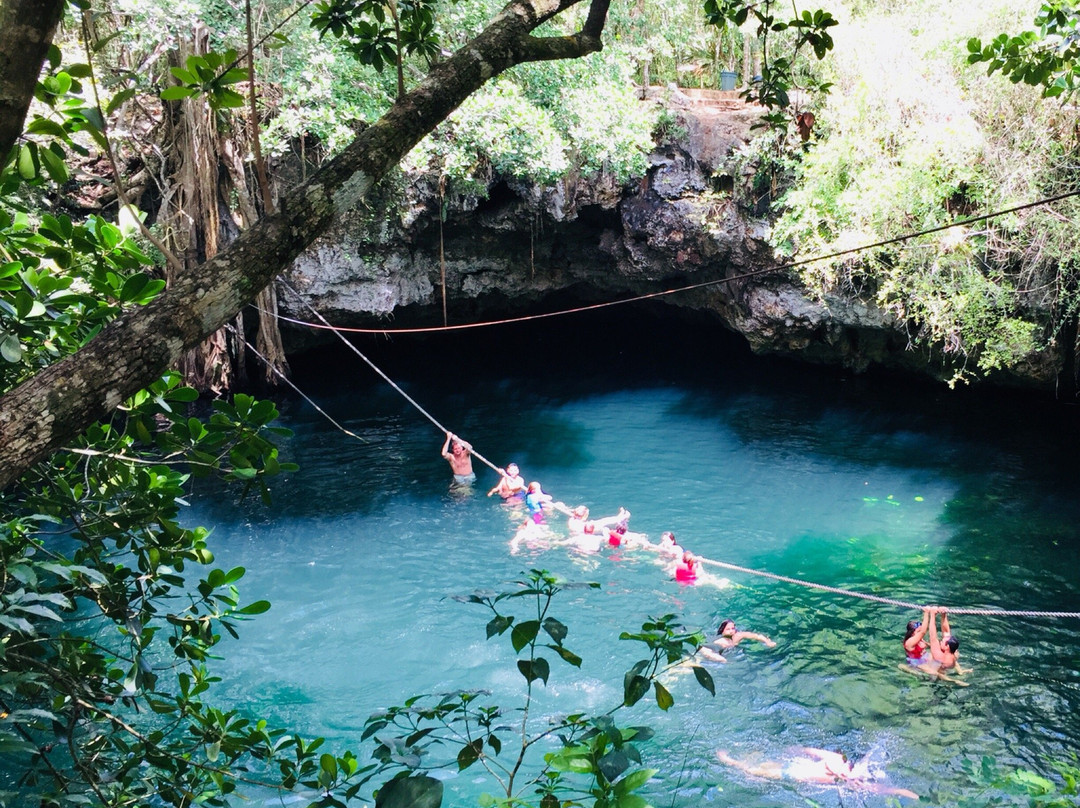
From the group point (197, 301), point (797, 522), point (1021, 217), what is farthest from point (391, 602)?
point (1021, 217)

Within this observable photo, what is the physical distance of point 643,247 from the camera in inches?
440

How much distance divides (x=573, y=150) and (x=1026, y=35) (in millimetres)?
7491

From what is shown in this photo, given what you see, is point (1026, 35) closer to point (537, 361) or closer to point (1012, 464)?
point (1012, 464)

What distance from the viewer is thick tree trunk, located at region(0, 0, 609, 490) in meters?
1.16

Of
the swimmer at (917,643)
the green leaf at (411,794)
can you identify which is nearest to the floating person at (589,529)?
the swimmer at (917,643)

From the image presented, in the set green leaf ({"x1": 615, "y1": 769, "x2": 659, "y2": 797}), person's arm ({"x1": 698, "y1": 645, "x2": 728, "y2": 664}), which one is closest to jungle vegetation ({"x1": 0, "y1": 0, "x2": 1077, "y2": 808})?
green leaf ({"x1": 615, "y1": 769, "x2": 659, "y2": 797})

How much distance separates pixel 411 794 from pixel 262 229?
1.00 meters

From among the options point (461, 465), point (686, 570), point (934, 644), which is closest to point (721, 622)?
point (686, 570)

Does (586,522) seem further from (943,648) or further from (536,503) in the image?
(943,648)

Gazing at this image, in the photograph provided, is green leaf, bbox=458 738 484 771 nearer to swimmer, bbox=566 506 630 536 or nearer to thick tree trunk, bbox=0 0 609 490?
thick tree trunk, bbox=0 0 609 490

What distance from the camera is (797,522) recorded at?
8.26 m

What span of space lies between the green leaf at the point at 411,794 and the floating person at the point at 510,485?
7536 millimetres

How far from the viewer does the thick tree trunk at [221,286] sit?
116cm

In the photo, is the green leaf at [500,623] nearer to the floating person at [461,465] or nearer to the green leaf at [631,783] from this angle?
the green leaf at [631,783]
